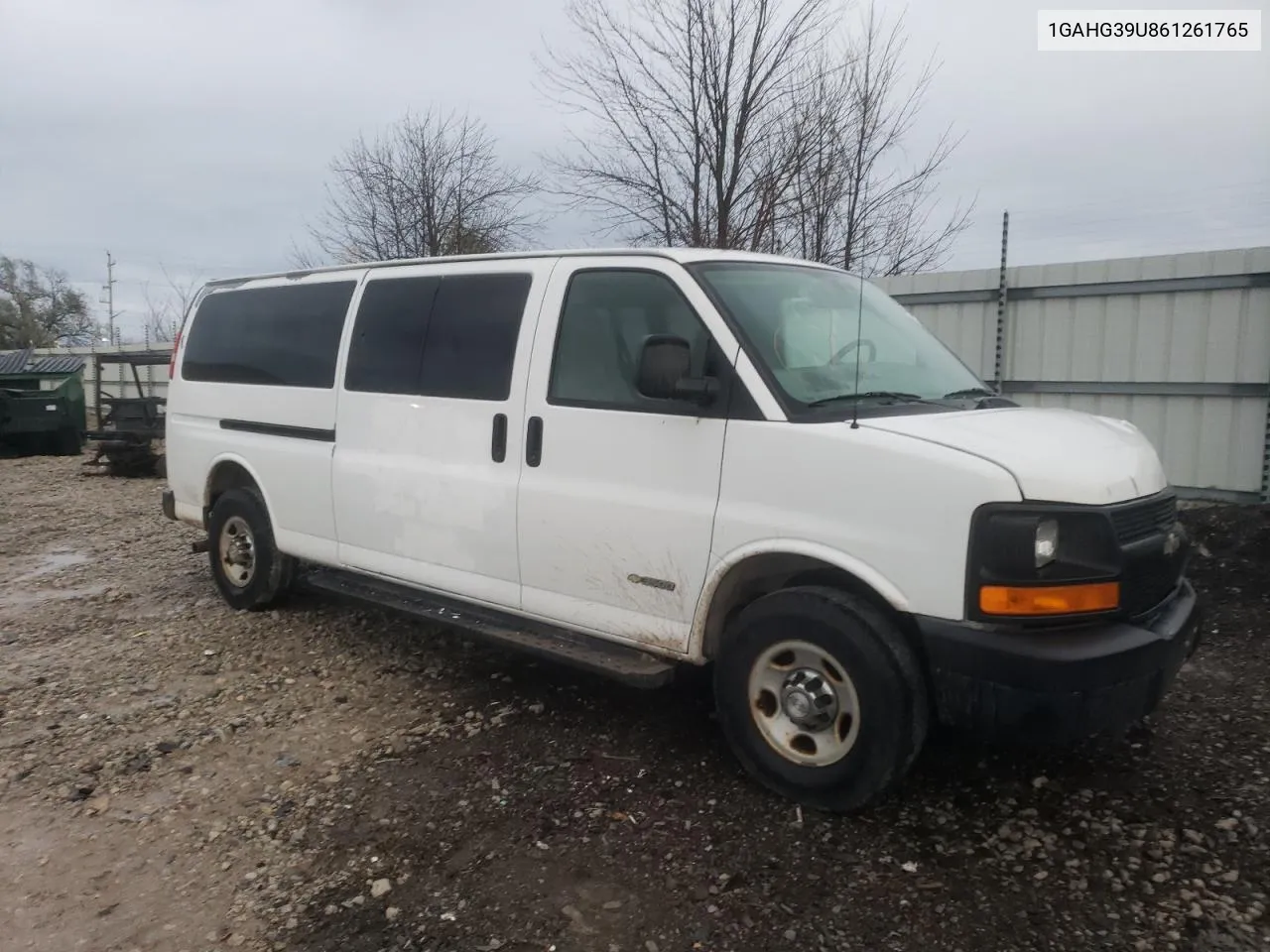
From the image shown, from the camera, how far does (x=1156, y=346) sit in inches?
306

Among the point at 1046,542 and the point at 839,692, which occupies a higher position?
the point at 1046,542

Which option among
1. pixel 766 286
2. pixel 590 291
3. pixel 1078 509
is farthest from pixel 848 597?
pixel 590 291

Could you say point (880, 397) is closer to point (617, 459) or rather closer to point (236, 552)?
point (617, 459)

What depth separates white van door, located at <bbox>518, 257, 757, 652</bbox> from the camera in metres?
3.80

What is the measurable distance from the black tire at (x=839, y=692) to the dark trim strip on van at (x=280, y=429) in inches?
112

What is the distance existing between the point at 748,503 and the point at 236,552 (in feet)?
13.5

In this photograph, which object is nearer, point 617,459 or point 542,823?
point 542,823

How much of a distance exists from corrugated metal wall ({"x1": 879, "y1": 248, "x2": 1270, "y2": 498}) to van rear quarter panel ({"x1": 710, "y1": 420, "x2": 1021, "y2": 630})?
5504 millimetres

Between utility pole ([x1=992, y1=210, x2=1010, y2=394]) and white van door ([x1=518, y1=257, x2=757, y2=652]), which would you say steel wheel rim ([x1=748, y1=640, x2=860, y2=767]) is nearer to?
white van door ([x1=518, y1=257, x2=757, y2=652])

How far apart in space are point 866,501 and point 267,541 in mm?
4157

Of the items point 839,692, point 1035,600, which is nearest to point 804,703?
point 839,692

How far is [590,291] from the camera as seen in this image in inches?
169

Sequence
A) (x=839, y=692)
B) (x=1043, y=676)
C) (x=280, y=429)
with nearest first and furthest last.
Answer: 1. (x=1043, y=676)
2. (x=839, y=692)
3. (x=280, y=429)

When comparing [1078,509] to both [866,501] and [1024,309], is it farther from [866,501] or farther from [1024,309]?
[1024,309]
